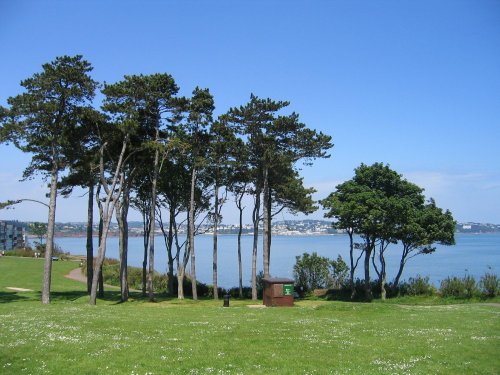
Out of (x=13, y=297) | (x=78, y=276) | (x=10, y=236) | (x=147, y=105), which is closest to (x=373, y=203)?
(x=147, y=105)

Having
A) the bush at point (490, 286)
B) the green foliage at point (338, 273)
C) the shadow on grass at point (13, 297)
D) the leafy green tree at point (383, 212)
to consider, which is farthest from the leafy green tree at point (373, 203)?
the shadow on grass at point (13, 297)

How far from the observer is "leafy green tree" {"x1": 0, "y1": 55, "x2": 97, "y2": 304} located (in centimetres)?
2580

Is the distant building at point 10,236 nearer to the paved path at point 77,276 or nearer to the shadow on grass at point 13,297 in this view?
the paved path at point 77,276

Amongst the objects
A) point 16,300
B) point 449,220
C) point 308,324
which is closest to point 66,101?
point 16,300

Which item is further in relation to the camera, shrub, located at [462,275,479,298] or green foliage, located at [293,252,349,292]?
green foliage, located at [293,252,349,292]

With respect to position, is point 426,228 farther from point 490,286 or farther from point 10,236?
point 10,236

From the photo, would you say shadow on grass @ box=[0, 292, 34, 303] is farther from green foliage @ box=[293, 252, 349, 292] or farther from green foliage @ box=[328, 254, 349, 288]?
green foliage @ box=[328, 254, 349, 288]

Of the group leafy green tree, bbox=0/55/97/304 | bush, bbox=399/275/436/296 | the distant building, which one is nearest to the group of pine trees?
leafy green tree, bbox=0/55/97/304

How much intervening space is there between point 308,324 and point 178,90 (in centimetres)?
1963

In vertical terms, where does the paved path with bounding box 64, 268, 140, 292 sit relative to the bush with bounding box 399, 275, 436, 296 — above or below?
above

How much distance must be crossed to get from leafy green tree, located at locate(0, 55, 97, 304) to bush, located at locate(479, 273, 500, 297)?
26905 mm

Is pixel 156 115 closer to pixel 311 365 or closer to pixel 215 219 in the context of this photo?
pixel 215 219

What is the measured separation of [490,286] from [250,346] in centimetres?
2421

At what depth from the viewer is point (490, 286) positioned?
29.9 m
